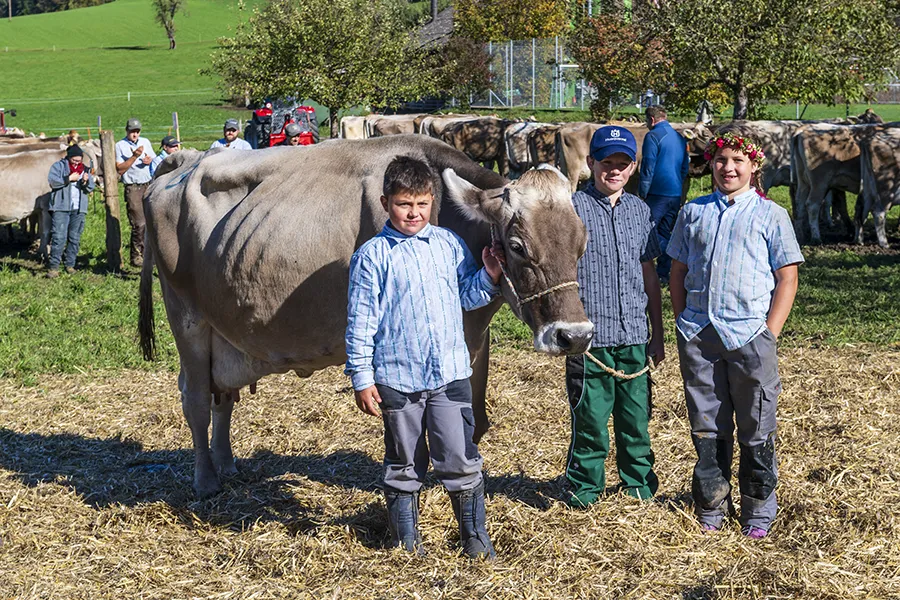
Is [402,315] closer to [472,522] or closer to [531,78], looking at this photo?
[472,522]

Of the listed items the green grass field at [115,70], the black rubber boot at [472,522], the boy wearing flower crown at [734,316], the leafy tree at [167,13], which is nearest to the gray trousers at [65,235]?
the black rubber boot at [472,522]

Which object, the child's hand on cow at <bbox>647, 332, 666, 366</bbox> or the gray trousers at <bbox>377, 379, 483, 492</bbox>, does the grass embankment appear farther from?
the gray trousers at <bbox>377, 379, 483, 492</bbox>

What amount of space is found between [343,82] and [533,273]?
78.4ft

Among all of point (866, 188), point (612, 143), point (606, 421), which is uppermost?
point (612, 143)

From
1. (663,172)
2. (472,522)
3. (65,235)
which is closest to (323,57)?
(65,235)

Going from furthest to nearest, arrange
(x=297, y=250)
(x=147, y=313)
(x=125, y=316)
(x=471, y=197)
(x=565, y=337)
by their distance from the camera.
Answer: (x=125, y=316)
(x=147, y=313)
(x=297, y=250)
(x=471, y=197)
(x=565, y=337)

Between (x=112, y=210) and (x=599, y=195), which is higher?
(x=599, y=195)

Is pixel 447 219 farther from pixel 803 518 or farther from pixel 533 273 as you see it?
pixel 803 518

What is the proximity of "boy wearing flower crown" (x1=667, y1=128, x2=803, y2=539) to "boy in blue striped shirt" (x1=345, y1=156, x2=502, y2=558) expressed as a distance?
1016mm

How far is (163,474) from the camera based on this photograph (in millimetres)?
6043

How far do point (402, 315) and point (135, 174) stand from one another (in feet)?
36.3

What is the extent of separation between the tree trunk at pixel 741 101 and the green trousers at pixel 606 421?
14.9 m

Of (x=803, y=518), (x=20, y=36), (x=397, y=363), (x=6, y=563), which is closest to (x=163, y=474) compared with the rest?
(x=6, y=563)

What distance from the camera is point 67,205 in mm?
13516
